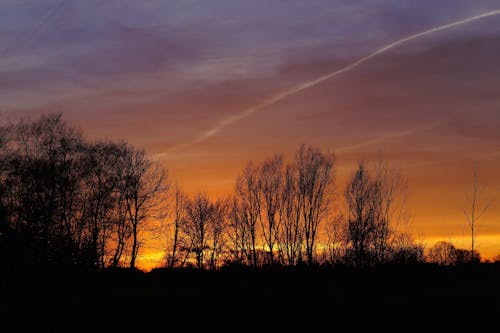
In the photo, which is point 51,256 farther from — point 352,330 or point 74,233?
point 352,330

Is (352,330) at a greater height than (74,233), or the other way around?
(74,233)

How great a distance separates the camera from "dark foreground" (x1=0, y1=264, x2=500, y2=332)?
19.0 m

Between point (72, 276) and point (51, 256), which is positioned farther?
point (51, 256)

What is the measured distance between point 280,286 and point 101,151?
32593mm

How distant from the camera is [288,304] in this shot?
21.3 metres

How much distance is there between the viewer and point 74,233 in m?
50.2

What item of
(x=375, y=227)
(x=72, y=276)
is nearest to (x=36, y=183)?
(x=72, y=276)

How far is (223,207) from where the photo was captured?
219ft

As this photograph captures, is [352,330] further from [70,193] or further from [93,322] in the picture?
[70,193]

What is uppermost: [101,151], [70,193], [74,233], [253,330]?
[101,151]

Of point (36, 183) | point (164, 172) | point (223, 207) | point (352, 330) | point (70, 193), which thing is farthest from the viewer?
point (223, 207)

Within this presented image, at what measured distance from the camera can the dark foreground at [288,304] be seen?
1898 centimetres

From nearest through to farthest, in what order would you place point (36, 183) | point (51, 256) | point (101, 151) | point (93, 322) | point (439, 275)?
point (93, 322) < point (439, 275) < point (51, 256) < point (36, 183) < point (101, 151)

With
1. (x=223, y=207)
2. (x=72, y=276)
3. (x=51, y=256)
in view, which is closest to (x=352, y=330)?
(x=72, y=276)
